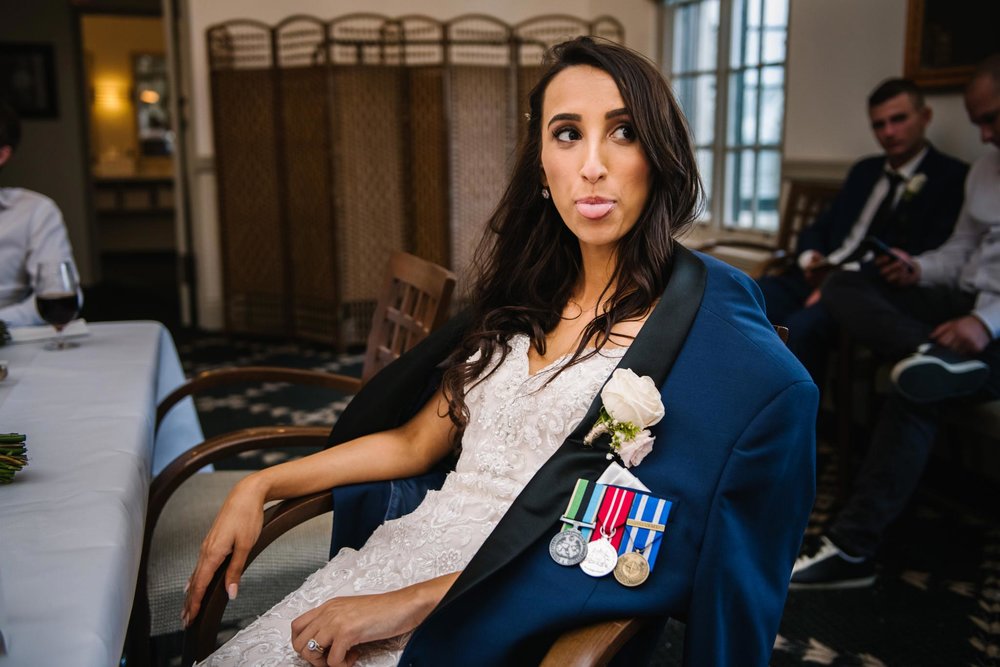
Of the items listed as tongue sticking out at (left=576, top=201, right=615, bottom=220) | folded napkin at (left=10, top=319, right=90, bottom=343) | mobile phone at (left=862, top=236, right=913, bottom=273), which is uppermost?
tongue sticking out at (left=576, top=201, right=615, bottom=220)

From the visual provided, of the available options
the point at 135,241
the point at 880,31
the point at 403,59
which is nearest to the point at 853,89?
the point at 880,31

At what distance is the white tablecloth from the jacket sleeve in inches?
27.7

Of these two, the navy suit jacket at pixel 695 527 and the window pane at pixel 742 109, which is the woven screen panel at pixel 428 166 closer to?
the window pane at pixel 742 109

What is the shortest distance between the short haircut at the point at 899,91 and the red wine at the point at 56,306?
9.84 ft

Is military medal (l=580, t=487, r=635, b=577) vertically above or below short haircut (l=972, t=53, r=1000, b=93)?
below

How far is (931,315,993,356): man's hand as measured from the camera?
2795 mm

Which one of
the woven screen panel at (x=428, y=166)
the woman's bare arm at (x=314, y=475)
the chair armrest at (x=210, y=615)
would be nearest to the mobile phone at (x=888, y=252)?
the woman's bare arm at (x=314, y=475)

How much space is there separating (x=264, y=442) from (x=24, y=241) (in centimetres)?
145

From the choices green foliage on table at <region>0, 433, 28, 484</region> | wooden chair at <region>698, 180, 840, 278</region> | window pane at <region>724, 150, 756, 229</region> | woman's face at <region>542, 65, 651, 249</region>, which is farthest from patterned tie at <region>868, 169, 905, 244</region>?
green foliage on table at <region>0, 433, 28, 484</region>

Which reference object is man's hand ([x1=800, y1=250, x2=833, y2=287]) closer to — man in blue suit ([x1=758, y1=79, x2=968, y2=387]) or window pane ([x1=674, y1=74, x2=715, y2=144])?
man in blue suit ([x1=758, y1=79, x2=968, y2=387])

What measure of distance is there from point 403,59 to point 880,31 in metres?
3.00

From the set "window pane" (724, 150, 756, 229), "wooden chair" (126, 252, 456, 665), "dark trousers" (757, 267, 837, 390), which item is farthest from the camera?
"window pane" (724, 150, 756, 229)

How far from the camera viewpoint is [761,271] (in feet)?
13.6

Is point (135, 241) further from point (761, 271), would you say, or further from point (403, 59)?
point (761, 271)
